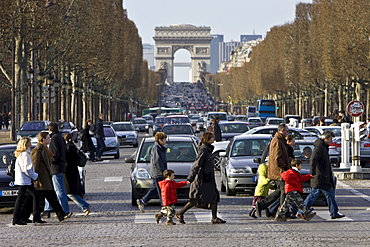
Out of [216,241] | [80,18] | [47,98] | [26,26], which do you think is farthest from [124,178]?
[80,18]

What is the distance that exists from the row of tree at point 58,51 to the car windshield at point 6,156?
24942 mm

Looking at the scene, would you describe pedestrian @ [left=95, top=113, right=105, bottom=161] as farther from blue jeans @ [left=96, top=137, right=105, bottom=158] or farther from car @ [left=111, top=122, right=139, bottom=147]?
car @ [left=111, top=122, right=139, bottom=147]

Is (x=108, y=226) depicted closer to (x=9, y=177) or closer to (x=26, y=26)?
(x=9, y=177)

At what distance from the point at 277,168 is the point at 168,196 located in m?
1.86

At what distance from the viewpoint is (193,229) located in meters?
14.6

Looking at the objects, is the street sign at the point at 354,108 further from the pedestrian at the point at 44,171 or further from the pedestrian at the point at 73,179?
the pedestrian at the point at 44,171

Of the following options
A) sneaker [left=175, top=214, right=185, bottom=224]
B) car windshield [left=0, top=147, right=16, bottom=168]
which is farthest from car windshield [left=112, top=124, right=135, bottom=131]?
sneaker [left=175, top=214, right=185, bottom=224]

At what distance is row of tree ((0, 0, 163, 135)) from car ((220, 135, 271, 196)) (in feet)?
77.7

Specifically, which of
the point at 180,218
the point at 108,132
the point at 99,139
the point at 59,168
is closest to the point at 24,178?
the point at 59,168

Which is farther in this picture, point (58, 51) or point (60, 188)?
point (58, 51)

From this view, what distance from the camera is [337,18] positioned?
200 feet

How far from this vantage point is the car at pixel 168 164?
→ 59.2 ft

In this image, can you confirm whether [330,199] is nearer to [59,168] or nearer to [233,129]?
[59,168]

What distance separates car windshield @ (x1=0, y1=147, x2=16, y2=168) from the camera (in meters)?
18.1
